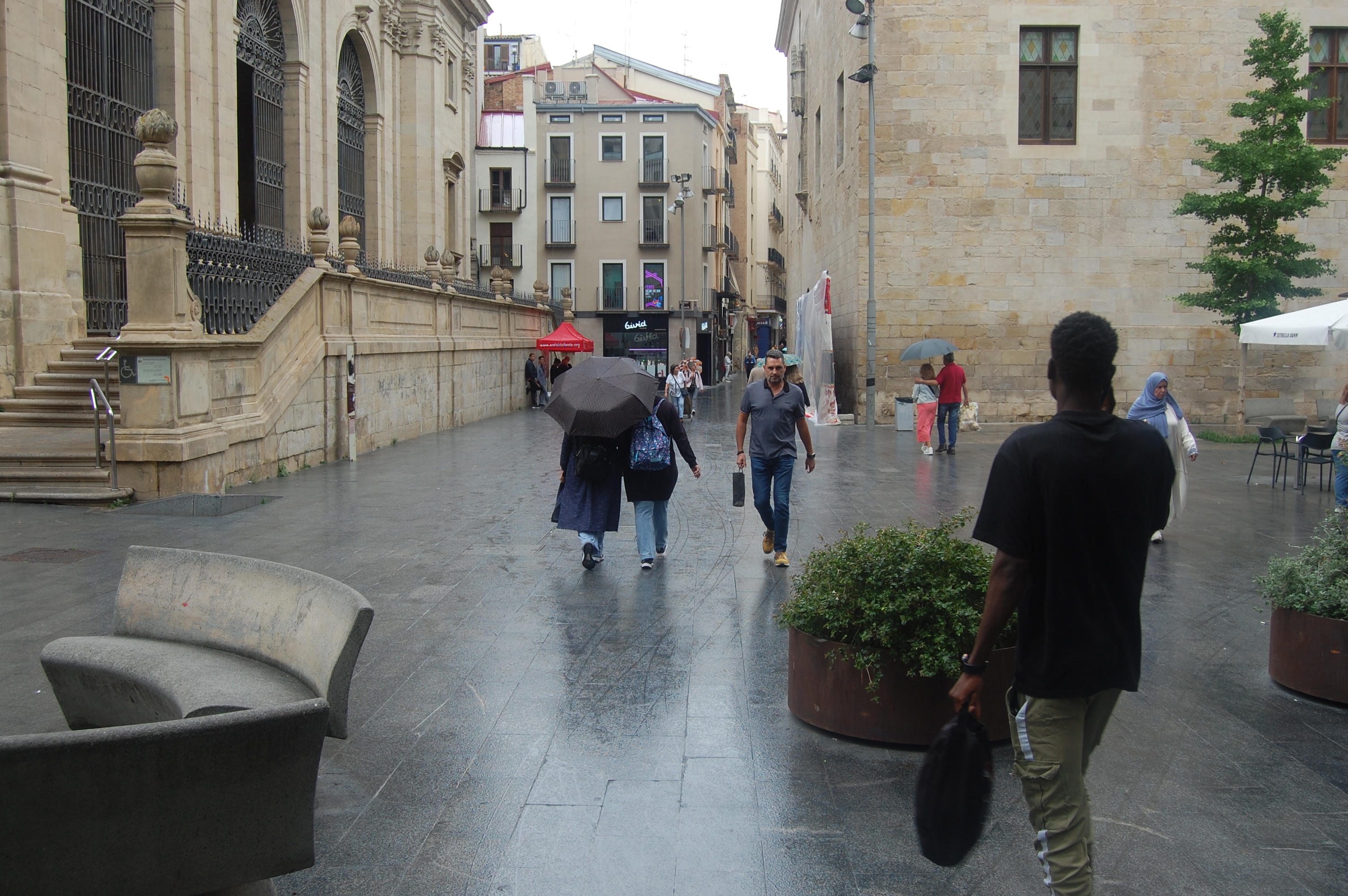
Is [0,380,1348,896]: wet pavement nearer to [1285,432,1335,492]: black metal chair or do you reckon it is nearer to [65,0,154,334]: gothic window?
[1285,432,1335,492]: black metal chair

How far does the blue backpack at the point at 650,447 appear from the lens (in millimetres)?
8602

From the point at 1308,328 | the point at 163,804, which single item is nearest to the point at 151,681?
the point at 163,804

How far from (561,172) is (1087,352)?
173 ft

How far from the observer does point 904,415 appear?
74.5 ft

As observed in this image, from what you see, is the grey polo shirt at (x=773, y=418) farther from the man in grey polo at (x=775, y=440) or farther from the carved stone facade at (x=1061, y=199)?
the carved stone facade at (x=1061, y=199)

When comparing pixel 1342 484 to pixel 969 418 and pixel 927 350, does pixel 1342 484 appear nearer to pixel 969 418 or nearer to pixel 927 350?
pixel 927 350

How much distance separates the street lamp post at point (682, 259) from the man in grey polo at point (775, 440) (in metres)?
39.5

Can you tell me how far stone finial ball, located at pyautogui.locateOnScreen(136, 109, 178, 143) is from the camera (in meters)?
11.7

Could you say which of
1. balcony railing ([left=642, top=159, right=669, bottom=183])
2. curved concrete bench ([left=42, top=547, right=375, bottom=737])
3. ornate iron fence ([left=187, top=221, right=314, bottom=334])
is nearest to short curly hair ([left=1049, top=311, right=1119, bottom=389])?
curved concrete bench ([left=42, top=547, right=375, bottom=737])

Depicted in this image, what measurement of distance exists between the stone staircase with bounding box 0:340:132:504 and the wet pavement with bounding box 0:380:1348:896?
1228 millimetres

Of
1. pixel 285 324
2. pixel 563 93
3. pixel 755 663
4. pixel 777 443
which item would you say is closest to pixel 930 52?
pixel 285 324

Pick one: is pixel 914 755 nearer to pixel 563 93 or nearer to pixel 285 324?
pixel 285 324

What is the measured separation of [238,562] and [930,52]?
71.5ft

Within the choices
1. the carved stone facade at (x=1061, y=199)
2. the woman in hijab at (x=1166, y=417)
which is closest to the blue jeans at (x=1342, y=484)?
the woman in hijab at (x=1166, y=417)
